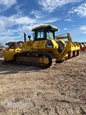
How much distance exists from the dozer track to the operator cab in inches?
46.9

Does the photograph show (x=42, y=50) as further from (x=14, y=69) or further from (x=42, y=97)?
(x=42, y=97)

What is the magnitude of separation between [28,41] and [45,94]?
22.3ft

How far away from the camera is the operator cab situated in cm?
1084

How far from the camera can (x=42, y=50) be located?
10.4 meters

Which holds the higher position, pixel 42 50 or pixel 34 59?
pixel 42 50

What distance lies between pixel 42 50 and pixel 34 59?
2.26 ft

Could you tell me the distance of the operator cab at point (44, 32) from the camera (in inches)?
427

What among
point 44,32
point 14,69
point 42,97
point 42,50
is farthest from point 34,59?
point 42,97

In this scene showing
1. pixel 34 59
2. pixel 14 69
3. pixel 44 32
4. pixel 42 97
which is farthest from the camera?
pixel 44 32

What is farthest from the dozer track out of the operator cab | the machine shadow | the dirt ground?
the dirt ground

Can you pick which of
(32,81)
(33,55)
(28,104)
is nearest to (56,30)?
(33,55)

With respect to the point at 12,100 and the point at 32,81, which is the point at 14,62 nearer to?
→ the point at 32,81

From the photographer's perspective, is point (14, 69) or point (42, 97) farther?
point (14, 69)

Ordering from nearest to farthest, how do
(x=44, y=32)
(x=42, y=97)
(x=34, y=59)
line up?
(x=42, y=97) < (x=34, y=59) < (x=44, y=32)
